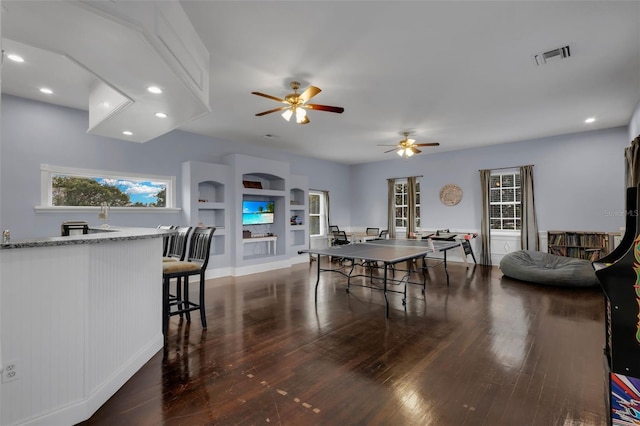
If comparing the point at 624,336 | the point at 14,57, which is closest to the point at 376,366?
the point at 624,336

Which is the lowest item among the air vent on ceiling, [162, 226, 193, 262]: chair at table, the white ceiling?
[162, 226, 193, 262]: chair at table

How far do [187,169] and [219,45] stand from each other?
10.7ft

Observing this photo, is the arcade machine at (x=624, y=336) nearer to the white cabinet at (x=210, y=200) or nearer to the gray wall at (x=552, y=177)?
the white cabinet at (x=210, y=200)

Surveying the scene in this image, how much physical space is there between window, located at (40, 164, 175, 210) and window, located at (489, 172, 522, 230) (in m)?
7.13

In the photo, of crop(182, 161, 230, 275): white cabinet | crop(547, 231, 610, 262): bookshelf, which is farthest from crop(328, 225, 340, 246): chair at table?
crop(547, 231, 610, 262): bookshelf

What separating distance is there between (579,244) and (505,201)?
166 centimetres

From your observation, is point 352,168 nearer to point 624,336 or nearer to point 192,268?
point 192,268

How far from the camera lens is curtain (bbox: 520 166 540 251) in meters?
6.55

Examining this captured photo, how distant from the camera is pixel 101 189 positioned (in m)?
4.84

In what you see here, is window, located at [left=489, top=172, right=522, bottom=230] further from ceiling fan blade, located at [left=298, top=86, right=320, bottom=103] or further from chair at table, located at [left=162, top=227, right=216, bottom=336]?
chair at table, located at [left=162, top=227, right=216, bottom=336]

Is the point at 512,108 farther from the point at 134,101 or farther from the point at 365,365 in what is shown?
the point at 134,101

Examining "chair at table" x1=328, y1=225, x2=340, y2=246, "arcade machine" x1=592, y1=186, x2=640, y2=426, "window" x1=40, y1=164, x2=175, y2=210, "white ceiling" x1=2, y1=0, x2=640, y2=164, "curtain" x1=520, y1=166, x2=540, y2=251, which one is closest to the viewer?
"arcade machine" x1=592, y1=186, x2=640, y2=426

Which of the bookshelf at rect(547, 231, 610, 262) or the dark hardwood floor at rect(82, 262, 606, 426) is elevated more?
the bookshelf at rect(547, 231, 610, 262)

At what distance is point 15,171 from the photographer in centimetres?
399
